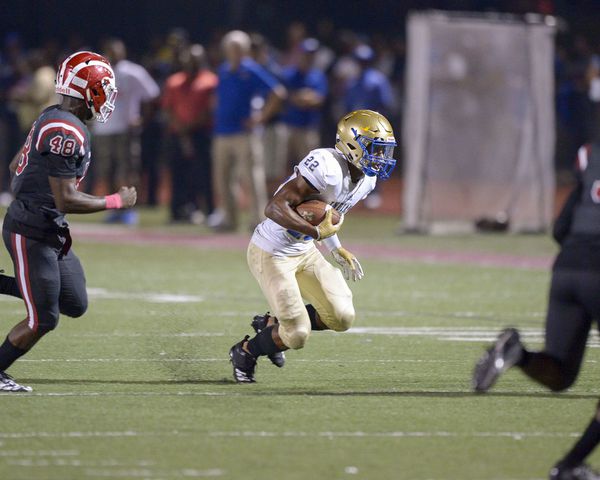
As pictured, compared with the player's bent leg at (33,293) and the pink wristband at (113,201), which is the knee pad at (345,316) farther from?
the player's bent leg at (33,293)

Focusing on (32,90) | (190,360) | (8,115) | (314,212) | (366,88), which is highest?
(314,212)

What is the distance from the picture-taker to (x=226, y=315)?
35.2 ft

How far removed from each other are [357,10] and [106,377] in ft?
73.1

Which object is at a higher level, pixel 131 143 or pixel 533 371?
pixel 533 371

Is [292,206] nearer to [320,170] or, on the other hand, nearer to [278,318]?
[320,170]

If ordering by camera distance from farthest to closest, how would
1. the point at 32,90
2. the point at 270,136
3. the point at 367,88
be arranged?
the point at 367,88, the point at 270,136, the point at 32,90

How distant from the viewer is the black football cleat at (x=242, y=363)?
7.75m

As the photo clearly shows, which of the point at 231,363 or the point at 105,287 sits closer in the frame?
the point at 231,363

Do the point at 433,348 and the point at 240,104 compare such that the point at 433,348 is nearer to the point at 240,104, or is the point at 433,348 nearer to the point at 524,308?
the point at 524,308

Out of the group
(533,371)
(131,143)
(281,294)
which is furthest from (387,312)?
(131,143)

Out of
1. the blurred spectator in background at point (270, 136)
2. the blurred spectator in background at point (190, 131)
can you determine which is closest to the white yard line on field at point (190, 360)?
the blurred spectator in background at point (270, 136)

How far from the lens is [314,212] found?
7656 mm

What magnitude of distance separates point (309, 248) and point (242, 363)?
0.77m

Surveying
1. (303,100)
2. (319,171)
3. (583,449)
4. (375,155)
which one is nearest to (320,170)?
(319,171)
